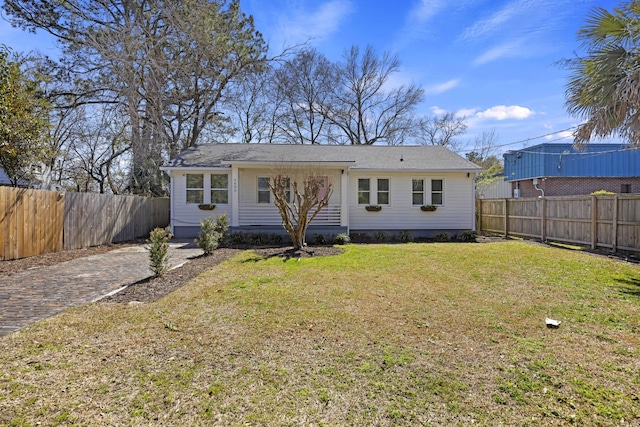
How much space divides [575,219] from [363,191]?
25.4 feet

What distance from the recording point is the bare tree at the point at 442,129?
28.5 meters

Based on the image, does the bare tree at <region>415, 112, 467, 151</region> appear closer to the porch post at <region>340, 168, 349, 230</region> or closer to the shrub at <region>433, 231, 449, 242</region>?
the shrub at <region>433, 231, 449, 242</region>

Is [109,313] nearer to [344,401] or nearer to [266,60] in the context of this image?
[344,401]

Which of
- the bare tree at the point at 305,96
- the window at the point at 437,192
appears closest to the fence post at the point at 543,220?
the window at the point at 437,192

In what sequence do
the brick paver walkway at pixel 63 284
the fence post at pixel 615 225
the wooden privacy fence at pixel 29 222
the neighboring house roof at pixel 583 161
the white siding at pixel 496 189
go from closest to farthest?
the brick paver walkway at pixel 63 284 < the wooden privacy fence at pixel 29 222 < the fence post at pixel 615 225 < the neighboring house roof at pixel 583 161 < the white siding at pixel 496 189

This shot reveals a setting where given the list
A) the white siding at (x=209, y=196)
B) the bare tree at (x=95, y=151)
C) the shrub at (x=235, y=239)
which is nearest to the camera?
the shrub at (x=235, y=239)

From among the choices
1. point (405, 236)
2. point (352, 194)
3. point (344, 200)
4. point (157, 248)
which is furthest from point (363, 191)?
point (157, 248)

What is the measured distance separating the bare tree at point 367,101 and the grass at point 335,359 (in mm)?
23038

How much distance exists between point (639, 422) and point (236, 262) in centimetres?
774

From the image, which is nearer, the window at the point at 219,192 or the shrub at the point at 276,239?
the shrub at the point at 276,239

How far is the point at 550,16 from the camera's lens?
994cm

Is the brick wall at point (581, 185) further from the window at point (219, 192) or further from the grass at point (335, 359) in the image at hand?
the window at point (219, 192)

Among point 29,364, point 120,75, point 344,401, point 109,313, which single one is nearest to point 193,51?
Result: point 120,75

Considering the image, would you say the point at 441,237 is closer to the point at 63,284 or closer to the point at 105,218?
the point at 63,284
